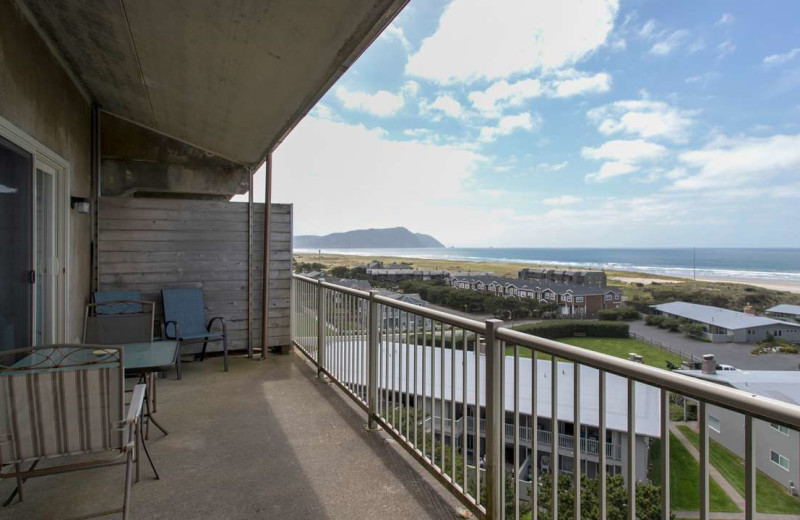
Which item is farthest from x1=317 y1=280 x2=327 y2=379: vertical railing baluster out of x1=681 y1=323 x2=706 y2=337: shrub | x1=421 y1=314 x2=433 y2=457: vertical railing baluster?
x1=681 y1=323 x2=706 y2=337: shrub

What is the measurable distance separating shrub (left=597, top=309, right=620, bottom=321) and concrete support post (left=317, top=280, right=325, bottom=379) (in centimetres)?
434

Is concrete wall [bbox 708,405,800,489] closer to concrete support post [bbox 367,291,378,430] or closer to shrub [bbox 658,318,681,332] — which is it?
concrete support post [bbox 367,291,378,430]

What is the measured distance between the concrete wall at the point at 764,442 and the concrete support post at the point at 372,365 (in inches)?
84.5

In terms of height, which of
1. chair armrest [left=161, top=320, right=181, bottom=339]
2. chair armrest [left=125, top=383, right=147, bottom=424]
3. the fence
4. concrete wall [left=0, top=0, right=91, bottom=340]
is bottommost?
the fence

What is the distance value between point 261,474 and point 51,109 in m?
3.30

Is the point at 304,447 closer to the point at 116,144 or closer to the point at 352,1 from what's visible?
the point at 352,1

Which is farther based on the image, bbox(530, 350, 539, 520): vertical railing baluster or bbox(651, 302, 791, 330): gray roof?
bbox(651, 302, 791, 330): gray roof

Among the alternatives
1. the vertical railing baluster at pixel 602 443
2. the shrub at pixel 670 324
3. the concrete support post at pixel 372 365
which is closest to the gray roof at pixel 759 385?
the vertical railing baluster at pixel 602 443

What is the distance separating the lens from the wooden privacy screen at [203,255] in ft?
16.1

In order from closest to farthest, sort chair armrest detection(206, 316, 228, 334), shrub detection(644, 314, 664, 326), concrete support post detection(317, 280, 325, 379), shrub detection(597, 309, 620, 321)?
concrete support post detection(317, 280, 325, 379), chair armrest detection(206, 316, 228, 334), shrub detection(644, 314, 664, 326), shrub detection(597, 309, 620, 321)

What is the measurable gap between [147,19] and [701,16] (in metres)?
21.2

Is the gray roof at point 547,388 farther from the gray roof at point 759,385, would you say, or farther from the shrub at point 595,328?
the shrub at point 595,328

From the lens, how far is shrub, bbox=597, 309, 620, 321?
6402 mm

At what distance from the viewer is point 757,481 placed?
0.94 metres
